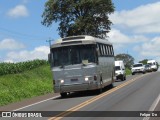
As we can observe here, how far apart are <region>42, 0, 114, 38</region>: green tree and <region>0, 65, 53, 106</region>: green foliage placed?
25.1m

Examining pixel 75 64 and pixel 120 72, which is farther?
→ pixel 120 72

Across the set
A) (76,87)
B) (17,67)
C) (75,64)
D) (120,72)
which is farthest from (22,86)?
(75,64)

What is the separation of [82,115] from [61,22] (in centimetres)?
6541

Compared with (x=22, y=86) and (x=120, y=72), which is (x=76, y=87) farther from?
(x=120, y=72)

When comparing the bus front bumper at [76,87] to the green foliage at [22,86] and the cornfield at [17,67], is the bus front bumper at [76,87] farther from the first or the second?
the cornfield at [17,67]

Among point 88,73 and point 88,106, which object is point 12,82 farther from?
point 88,106

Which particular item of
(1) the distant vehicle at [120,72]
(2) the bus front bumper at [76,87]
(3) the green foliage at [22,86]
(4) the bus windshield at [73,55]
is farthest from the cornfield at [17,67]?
(2) the bus front bumper at [76,87]

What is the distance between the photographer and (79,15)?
79.4 metres

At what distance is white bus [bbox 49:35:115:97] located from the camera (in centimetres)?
2548

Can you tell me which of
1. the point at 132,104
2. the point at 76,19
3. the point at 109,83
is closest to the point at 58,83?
the point at 109,83

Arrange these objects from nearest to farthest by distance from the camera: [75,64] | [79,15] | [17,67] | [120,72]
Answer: [75,64] → [120,72] → [17,67] → [79,15]

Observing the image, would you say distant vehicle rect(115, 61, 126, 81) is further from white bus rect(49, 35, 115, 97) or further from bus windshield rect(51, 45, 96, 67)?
bus windshield rect(51, 45, 96, 67)

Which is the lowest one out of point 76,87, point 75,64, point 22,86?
point 76,87

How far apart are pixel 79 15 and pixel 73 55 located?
54263 mm
